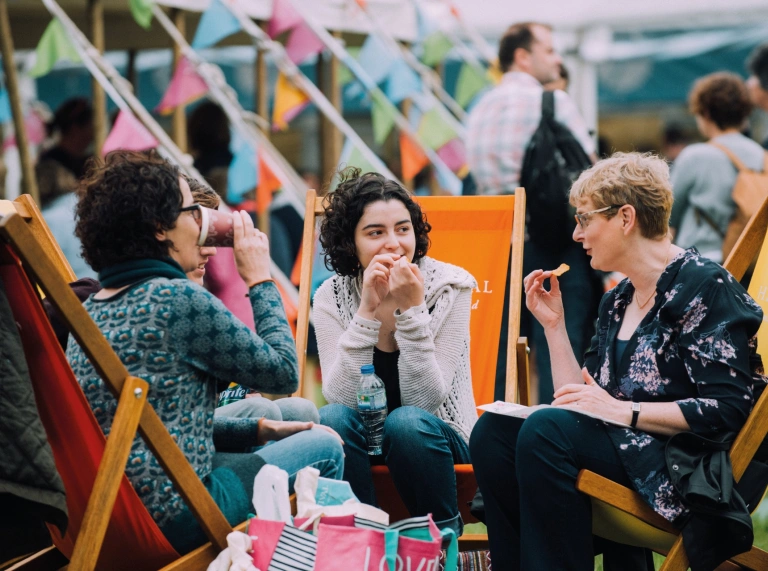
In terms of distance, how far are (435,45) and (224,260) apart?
3.87 metres

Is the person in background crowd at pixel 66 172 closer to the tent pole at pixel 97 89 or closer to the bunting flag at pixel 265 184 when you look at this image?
the tent pole at pixel 97 89

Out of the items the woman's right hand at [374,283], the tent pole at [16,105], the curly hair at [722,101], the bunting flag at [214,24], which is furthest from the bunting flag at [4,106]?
Answer: the curly hair at [722,101]

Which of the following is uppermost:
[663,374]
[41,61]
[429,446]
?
[41,61]

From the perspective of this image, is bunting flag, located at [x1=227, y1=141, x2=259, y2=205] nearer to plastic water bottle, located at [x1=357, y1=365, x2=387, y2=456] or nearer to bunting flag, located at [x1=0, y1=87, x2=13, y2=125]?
bunting flag, located at [x1=0, y1=87, x2=13, y2=125]

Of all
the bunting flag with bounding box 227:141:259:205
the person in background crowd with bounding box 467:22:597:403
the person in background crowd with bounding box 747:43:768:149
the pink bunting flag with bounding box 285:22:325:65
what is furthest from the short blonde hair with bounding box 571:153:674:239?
the pink bunting flag with bounding box 285:22:325:65

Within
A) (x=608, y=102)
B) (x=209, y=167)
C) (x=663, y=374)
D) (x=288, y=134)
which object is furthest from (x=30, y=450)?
(x=288, y=134)

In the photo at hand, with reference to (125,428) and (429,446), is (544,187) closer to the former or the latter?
(429,446)

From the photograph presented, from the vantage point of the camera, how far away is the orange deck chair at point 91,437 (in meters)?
2.13

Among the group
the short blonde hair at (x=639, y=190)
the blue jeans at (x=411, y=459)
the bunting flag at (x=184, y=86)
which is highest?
the bunting flag at (x=184, y=86)

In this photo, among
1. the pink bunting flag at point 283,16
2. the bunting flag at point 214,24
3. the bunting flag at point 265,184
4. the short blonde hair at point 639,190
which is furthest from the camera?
the pink bunting flag at point 283,16

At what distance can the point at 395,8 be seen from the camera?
7.65 meters

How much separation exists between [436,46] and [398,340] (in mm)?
5039

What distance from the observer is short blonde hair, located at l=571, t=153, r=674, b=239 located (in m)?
2.73

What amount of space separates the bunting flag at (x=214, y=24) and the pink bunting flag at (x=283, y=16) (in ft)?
1.92
